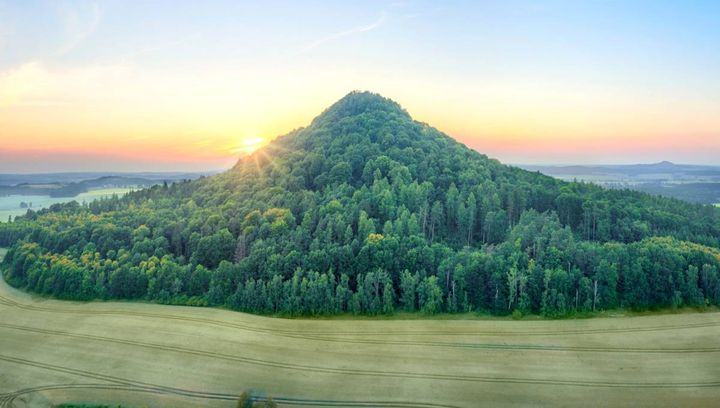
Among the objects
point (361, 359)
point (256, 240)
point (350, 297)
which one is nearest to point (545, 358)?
point (361, 359)

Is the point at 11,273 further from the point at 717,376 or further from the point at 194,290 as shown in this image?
the point at 717,376

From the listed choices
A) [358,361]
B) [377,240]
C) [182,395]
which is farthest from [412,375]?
[377,240]

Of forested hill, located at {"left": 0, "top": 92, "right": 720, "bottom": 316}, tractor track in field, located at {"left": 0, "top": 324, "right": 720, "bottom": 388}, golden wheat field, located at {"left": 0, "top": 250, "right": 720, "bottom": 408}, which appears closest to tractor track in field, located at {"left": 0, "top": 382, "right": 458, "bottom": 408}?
golden wheat field, located at {"left": 0, "top": 250, "right": 720, "bottom": 408}

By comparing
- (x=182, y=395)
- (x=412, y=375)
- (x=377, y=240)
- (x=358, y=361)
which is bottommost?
(x=182, y=395)

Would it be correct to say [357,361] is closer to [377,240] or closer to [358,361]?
[358,361]

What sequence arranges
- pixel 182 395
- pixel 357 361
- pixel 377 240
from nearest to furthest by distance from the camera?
pixel 182 395
pixel 357 361
pixel 377 240

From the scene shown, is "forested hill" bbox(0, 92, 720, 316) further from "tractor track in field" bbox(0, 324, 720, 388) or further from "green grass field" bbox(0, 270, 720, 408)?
"tractor track in field" bbox(0, 324, 720, 388)

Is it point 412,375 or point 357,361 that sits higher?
A: point 357,361
